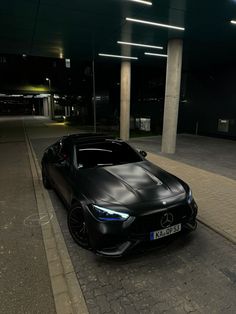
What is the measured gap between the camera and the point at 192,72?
17734 millimetres

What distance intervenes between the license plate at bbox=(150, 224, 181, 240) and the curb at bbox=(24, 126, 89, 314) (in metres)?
1.03

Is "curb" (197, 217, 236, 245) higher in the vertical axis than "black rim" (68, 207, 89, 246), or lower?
lower

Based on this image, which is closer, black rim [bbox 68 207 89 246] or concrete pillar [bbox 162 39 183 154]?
black rim [bbox 68 207 89 246]

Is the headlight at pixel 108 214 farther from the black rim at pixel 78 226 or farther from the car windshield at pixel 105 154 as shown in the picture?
the car windshield at pixel 105 154

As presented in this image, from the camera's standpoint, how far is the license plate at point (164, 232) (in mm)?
2849

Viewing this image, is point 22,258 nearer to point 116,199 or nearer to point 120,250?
point 120,250

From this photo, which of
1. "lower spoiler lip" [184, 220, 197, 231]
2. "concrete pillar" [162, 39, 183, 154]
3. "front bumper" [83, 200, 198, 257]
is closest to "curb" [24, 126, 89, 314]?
"front bumper" [83, 200, 198, 257]

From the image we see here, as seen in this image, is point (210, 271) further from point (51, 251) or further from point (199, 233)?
point (51, 251)

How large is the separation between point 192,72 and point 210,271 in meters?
17.4

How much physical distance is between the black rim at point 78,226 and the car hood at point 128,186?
13.4 inches

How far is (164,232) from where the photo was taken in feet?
9.61

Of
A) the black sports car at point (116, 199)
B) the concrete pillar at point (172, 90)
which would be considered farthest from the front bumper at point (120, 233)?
the concrete pillar at point (172, 90)

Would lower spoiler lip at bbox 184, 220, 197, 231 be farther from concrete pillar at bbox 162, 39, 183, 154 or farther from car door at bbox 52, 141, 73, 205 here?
concrete pillar at bbox 162, 39, 183, 154

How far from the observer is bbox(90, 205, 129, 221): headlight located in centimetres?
279
